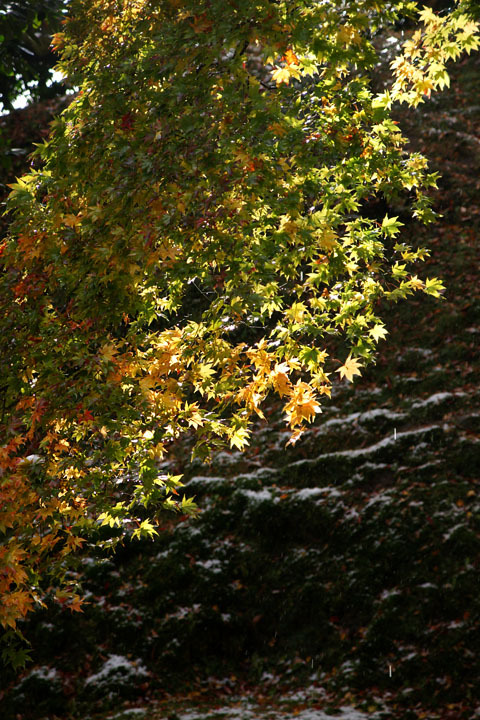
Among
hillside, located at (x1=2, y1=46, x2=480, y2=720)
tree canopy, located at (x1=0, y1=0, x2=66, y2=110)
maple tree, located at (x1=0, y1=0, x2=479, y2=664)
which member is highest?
tree canopy, located at (x1=0, y1=0, x2=66, y2=110)

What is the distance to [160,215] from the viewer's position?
3342 millimetres

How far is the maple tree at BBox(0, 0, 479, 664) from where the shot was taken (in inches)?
130

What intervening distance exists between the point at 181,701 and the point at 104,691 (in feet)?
2.66

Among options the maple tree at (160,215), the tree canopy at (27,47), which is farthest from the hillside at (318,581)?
the tree canopy at (27,47)

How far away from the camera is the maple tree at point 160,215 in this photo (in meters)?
3.30

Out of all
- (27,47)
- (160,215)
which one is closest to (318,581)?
(160,215)

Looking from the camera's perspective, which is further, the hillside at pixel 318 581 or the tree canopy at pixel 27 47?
the tree canopy at pixel 27 47

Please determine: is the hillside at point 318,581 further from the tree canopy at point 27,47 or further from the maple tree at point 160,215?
the tree canopy at point 27,47

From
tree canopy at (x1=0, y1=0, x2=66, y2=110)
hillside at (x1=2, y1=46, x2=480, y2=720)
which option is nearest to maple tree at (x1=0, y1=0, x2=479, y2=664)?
hillside at (x1=2, y1=46, x2=480, y2=720)

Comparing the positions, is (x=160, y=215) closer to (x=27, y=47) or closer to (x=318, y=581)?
(x=318, y=581)

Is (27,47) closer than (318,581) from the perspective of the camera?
No

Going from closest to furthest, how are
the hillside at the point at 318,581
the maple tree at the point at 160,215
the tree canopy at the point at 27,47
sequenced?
1. the maple tree at the point at 160,215
2. the hillside at the point at 318,581
3. the tree canopy at the point at 27,47

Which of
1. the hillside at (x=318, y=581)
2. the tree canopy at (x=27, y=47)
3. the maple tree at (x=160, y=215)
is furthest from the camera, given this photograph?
the tree canopy at (x=27, y=47)

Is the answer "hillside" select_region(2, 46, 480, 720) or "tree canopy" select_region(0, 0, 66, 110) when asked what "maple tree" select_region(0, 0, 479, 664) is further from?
"tree canopy" select_region(0, 0, 66, 110)
